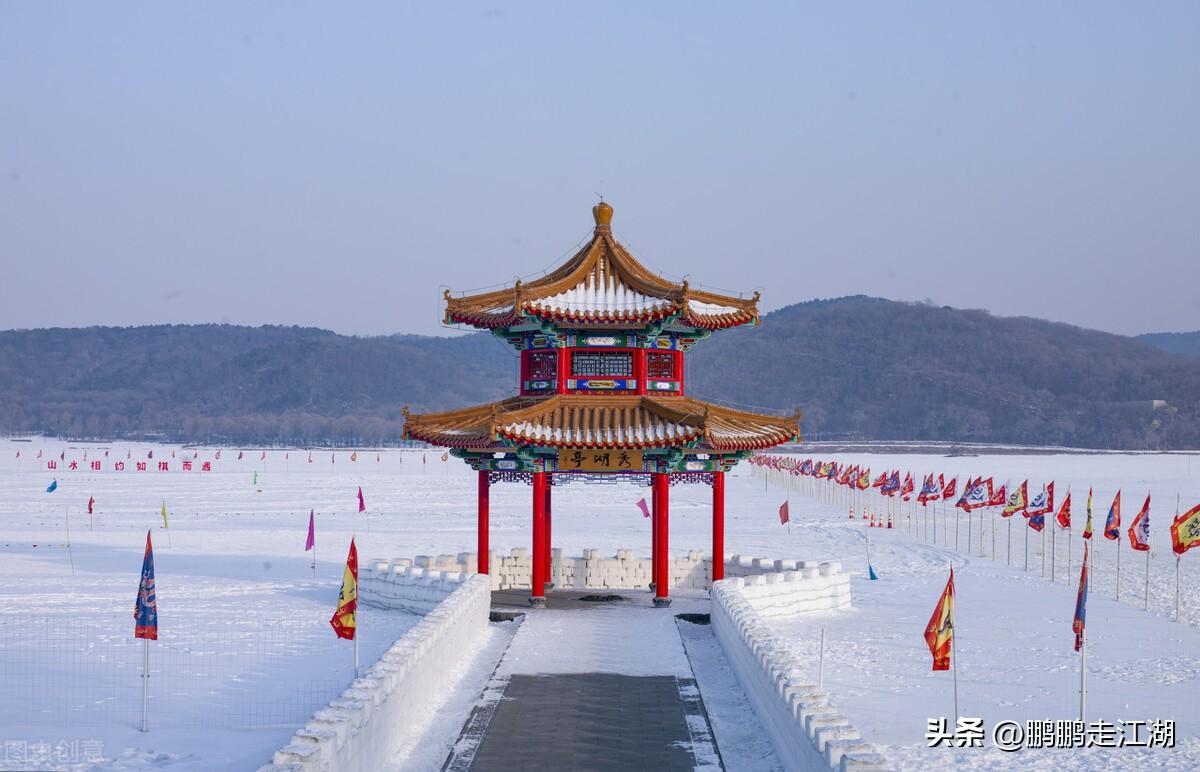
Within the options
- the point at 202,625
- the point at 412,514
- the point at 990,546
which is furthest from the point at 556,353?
the point at 412,514

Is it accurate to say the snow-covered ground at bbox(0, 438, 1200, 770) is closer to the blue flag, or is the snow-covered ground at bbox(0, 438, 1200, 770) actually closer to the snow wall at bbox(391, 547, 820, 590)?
the blue flag

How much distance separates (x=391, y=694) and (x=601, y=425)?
11574 mm

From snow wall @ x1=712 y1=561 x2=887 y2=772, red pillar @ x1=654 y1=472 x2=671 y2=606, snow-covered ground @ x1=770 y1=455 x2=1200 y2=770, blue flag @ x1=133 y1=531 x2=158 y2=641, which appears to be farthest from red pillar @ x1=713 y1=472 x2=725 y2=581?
blue flag @ x1=133 y1=531 x2=158 y2=641

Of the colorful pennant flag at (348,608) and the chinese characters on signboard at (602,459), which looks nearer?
the colorful pennant flag at (348,608)

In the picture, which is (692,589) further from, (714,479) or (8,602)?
(8,602)

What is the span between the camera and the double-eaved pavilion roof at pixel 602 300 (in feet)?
86.2

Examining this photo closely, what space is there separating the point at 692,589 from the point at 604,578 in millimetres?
1996

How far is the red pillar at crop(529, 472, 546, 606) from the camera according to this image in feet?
86.7

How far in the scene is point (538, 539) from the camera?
87.4ft

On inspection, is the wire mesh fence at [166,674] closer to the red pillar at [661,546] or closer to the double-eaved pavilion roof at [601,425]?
the double-eaved pavilion roof at [601,425]

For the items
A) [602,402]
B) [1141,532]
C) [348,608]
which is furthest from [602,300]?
[1141,532]

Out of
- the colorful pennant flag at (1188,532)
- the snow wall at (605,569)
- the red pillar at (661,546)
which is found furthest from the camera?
the snow wall at (605,569)

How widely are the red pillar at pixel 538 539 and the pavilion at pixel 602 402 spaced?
1.1 inches

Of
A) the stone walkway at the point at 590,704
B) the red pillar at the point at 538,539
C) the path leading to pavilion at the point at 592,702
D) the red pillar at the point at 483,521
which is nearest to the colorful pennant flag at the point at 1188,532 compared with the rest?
the path leading to pavilion at the point at 592,702
